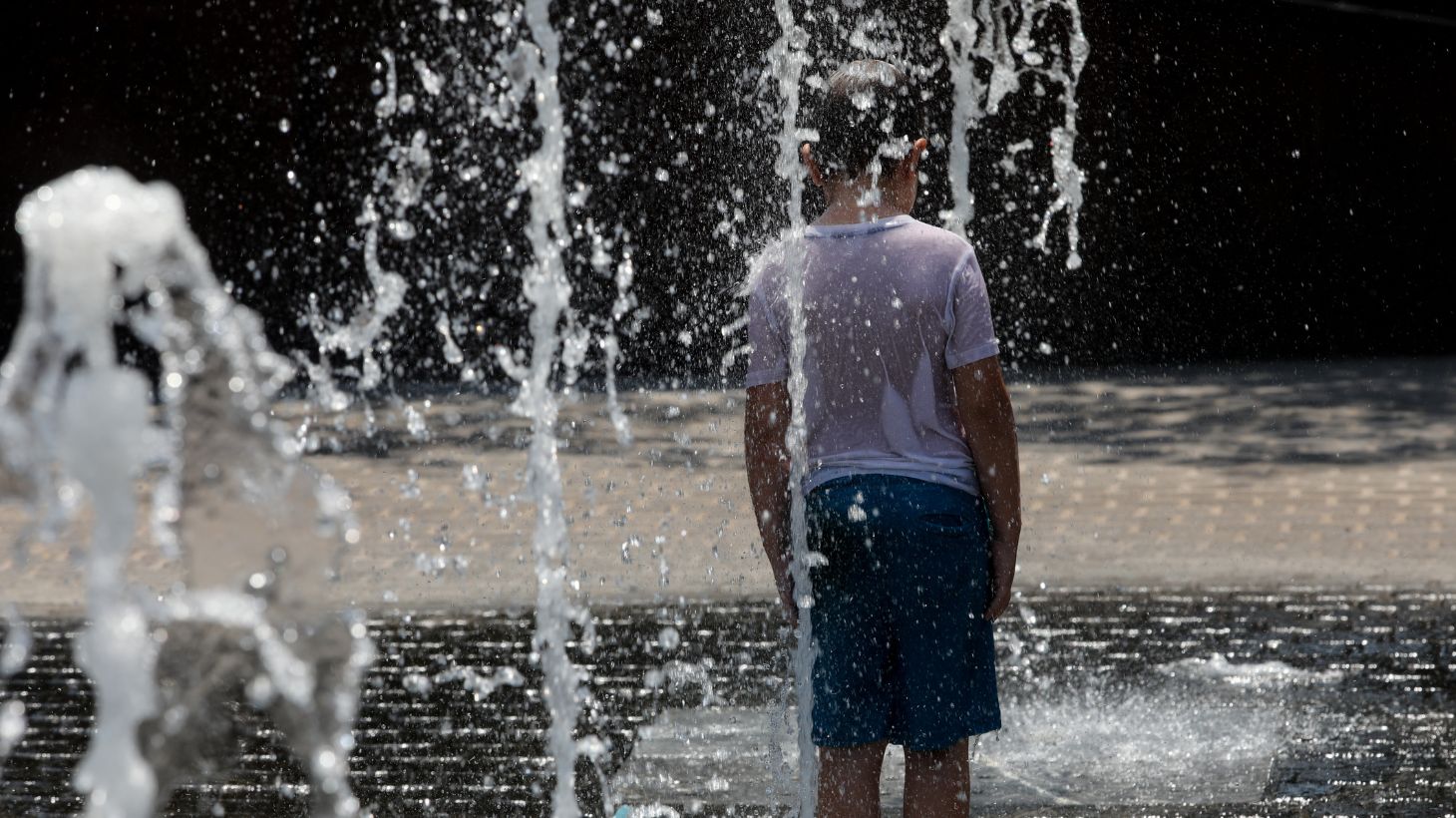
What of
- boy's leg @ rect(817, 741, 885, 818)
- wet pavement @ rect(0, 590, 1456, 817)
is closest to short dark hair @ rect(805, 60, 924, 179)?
boy's leg @ rect(817, 741, 885, 818)

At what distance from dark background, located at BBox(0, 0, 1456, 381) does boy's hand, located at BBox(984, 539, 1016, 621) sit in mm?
11622

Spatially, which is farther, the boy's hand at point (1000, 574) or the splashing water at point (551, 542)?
the splashing water at point (551, 542)

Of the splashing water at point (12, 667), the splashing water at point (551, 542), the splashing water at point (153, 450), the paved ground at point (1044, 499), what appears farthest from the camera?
the paved ground at point (1044, 499)

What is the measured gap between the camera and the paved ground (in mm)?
7367

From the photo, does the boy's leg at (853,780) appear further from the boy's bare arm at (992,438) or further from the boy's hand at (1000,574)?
the boy's bare arm at (992,438)

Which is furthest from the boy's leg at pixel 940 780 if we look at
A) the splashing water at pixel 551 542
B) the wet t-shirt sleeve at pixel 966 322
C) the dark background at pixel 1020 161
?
the dark background at pixel 1020 161

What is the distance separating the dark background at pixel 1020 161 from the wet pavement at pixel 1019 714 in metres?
8.48

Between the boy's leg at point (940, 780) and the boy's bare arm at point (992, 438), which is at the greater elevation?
the boy's bare arm at point (992, 438)

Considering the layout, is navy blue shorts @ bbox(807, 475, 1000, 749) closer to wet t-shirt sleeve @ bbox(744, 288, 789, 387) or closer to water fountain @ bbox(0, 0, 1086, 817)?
water fountain @ bbox(0, 0, 1086, 817)

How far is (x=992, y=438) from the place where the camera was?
318 cm

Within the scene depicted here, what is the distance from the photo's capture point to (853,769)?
326cm

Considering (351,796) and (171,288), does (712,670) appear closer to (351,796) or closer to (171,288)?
(351,796)

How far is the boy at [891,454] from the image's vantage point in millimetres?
3172

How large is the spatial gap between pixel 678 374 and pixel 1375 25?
655cm
